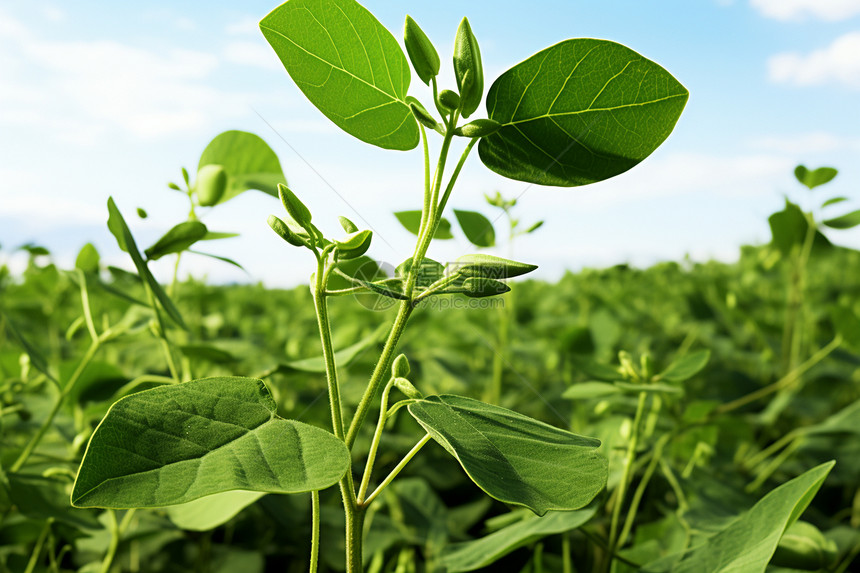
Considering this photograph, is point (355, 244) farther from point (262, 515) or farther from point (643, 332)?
point (643, 332)

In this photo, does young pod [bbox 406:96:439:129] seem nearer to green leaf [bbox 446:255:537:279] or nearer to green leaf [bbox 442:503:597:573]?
green leaf [bbox 446:255:537:279]

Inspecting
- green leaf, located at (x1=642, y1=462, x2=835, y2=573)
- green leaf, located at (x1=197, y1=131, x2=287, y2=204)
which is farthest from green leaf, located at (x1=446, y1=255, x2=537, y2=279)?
green leaf, located at (x1=197, y1=131, x2=287, y2=204)

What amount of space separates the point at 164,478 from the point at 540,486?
1.01ft

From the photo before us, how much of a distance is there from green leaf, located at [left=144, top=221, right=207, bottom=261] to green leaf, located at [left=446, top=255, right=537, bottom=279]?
45 centimetres

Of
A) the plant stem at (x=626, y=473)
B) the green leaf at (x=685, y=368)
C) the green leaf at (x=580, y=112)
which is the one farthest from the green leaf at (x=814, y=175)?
the green leaf at (x=580, y=112)

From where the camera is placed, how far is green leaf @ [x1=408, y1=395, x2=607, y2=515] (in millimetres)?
511

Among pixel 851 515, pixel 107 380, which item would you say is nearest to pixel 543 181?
pixel 107 380

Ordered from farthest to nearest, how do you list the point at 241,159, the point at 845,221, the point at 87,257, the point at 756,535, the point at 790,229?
the point at 790,229, the point at 845,221, the point at 87,257, the point at 241,159, the point at 756,535

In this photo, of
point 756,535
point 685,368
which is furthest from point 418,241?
point 685,368

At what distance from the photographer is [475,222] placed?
3.45 feet

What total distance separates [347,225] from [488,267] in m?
0.16

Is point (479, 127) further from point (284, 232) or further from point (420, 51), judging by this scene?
point (284, 232)

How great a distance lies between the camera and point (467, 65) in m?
0.60

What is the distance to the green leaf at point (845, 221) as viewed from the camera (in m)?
1.73
